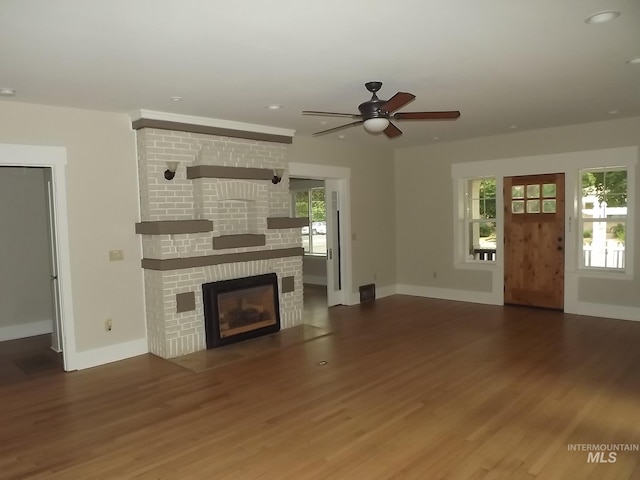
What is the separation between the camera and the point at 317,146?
22.5 feet

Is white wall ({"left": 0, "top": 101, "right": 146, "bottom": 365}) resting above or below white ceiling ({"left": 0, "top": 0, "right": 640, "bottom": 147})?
below

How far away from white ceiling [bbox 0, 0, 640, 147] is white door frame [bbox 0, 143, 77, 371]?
19.0 inches

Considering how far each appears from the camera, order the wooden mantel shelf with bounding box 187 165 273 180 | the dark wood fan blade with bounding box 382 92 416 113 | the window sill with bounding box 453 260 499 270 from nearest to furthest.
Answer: the dark wood fan blade with bounding box 382 92 416 113, the wooden mantel shelf with bounding box 187 165 273 180, the window sill with bounding box 453 260 499 270

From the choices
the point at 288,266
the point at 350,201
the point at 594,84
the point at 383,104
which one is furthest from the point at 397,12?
the point at 350,201

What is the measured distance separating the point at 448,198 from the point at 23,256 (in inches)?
245

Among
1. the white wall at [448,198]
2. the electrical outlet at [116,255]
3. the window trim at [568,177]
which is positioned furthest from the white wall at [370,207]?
the electrical outlet at [116,255]

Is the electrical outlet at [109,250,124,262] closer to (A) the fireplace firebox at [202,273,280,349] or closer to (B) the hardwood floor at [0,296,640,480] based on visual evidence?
(A) the fireplace firebox at [202,273,280,349]

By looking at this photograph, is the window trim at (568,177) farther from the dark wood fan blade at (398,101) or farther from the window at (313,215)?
the dark wood fan blade at (398,101)

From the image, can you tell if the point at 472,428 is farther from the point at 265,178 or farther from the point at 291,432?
the point at 265,178

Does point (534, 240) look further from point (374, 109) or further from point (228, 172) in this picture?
point (228, 172)

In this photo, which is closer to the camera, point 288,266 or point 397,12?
point 397,12

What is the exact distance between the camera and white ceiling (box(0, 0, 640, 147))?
101 inches

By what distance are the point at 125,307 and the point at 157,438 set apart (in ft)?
7.10

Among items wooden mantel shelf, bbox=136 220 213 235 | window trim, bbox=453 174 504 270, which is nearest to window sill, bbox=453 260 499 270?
window trim, bbox=453 174 504 270
